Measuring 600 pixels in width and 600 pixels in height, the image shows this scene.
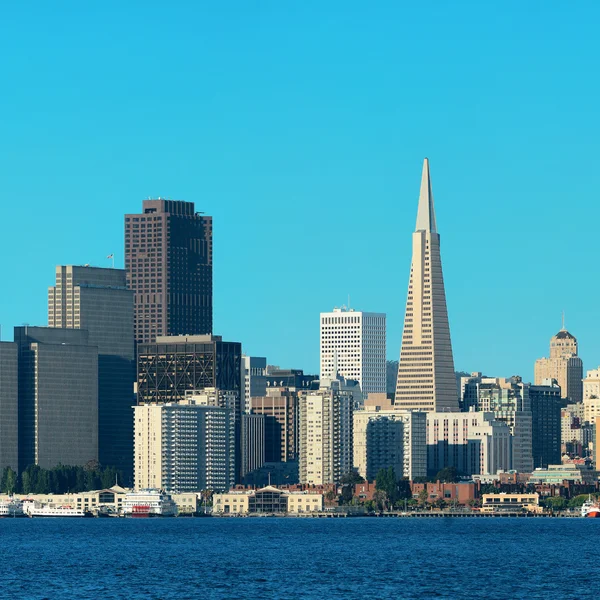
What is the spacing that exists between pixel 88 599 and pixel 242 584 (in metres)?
19.1

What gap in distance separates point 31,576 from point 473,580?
41721mm

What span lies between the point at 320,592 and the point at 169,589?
13609 mm

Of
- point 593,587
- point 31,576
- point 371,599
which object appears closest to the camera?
point 371,599

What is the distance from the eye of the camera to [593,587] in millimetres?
177500

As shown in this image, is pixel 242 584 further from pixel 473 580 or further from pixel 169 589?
pixel 473 580

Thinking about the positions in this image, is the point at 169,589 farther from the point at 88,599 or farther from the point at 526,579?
the point at 526,579

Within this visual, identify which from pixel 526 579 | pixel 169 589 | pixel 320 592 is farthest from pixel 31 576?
pixel 526 579

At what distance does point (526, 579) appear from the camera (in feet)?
613

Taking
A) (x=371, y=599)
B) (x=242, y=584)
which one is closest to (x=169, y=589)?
(x=242, y=584)

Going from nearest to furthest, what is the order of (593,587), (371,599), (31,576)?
(371,599) → (593,587) → (31,576)

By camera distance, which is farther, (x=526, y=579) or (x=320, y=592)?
(x=526, y=579)

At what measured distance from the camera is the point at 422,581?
18475cm

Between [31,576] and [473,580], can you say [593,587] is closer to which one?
[473,580]

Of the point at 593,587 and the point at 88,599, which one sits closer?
the point at 88,599
